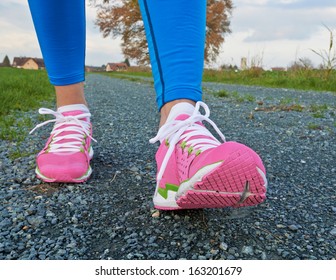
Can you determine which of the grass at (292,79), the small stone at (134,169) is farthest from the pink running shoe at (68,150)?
the grass at (292,79)

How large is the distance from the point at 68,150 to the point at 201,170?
0.77 metres

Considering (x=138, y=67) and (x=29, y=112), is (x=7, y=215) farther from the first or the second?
(x=138, y=67)

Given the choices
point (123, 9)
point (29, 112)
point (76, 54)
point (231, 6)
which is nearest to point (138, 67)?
point (123, 9)

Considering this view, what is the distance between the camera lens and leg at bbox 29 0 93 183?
150 centimetres

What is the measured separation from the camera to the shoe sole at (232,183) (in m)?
0.92

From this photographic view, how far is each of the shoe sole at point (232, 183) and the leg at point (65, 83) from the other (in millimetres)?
689

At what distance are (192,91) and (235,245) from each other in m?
0.49

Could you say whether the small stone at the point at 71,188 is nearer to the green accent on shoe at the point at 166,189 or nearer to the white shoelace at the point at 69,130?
the white shoelace at the point at 69,130

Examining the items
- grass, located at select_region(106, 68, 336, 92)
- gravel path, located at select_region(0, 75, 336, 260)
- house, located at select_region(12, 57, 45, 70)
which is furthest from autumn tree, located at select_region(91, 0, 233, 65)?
house, located at select_region(12, 57, 45, 70)

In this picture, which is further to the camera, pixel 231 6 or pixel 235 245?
pixel 231 6

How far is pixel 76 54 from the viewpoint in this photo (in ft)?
5.33

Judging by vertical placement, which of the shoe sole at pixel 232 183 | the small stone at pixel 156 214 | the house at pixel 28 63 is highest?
the house at pixel 28 63

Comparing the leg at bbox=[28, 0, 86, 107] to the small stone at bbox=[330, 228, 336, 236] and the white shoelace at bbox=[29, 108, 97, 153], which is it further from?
the small stone at bbox=[330, 228, 336, 236]

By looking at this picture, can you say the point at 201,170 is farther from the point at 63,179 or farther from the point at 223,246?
the point at 63,179
